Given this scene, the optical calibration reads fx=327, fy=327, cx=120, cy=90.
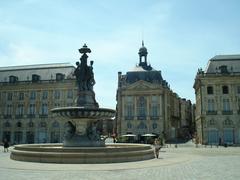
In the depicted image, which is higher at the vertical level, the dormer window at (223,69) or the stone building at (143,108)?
the dormer window at (223,69)

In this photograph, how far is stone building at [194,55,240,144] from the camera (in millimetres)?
61656

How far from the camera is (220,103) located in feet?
207

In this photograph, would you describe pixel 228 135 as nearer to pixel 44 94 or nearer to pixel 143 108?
pixel 143 108

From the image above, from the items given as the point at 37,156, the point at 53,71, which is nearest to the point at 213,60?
the point at 53,71

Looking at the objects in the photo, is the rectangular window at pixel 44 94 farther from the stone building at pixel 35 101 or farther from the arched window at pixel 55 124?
the arched window at pixel 55 124

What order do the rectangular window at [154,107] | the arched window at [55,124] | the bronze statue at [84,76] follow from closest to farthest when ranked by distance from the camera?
the bronze statue at [84,76], the arched window at [55,124], the rectangular window at [154,107]

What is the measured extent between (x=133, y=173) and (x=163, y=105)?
6398cm

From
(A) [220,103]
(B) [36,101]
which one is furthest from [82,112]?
(B) [36,101]

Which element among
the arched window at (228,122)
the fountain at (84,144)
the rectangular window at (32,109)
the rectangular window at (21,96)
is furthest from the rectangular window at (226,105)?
the fountain at (84,144)

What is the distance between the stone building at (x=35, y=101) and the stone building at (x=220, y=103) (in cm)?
2722

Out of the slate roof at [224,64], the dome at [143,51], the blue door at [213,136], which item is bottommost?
the blue door at [213,136]

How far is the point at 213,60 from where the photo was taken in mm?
66188

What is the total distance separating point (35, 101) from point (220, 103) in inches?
1541

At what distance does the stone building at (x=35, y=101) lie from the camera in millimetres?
69938
